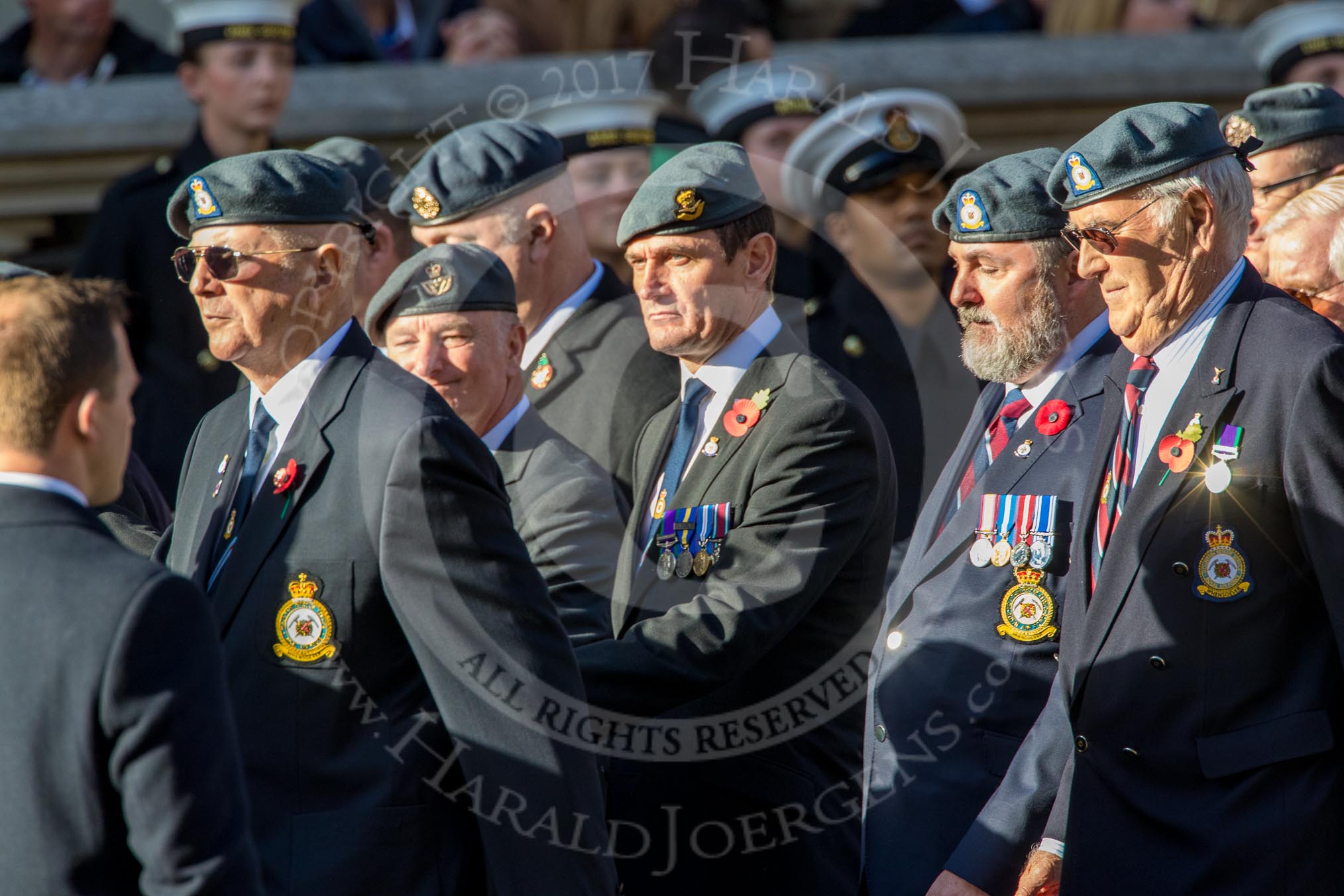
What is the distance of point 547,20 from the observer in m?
8.09

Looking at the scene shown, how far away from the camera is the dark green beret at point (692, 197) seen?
13.0 feet

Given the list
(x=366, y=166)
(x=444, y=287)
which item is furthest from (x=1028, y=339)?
(x=366, y=166)

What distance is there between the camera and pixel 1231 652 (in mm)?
3051

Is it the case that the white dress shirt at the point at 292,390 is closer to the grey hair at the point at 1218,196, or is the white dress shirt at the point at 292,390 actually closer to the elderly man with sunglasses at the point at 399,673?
the elderly man with sunglasses at the point at 399,673

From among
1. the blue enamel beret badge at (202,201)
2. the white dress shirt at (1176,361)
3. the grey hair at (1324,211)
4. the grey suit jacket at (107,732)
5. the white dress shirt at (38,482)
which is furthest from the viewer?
the grey hair at (1324,211)

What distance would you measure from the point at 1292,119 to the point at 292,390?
9.26 ft

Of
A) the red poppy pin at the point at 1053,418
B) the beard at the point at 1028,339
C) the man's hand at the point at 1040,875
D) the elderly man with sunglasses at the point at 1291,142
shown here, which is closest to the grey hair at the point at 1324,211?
the elderly man with sunglasses at the point at 1291,142

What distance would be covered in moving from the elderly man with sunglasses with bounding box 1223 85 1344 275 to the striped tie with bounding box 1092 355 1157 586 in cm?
146

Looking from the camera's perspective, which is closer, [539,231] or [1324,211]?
[1324,211]

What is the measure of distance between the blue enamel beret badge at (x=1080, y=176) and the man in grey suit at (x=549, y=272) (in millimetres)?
1512

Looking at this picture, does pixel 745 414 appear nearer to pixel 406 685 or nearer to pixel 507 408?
pixel 507 408

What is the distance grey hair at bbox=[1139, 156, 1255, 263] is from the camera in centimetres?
326

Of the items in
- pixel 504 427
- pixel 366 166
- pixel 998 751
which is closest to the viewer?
pixel 998 751

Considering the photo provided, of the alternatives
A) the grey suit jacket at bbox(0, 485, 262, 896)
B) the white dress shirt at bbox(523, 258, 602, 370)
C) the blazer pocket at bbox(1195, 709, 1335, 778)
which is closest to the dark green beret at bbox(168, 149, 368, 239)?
the grey suit jacket at bbox(0, 485, 262, 896)
